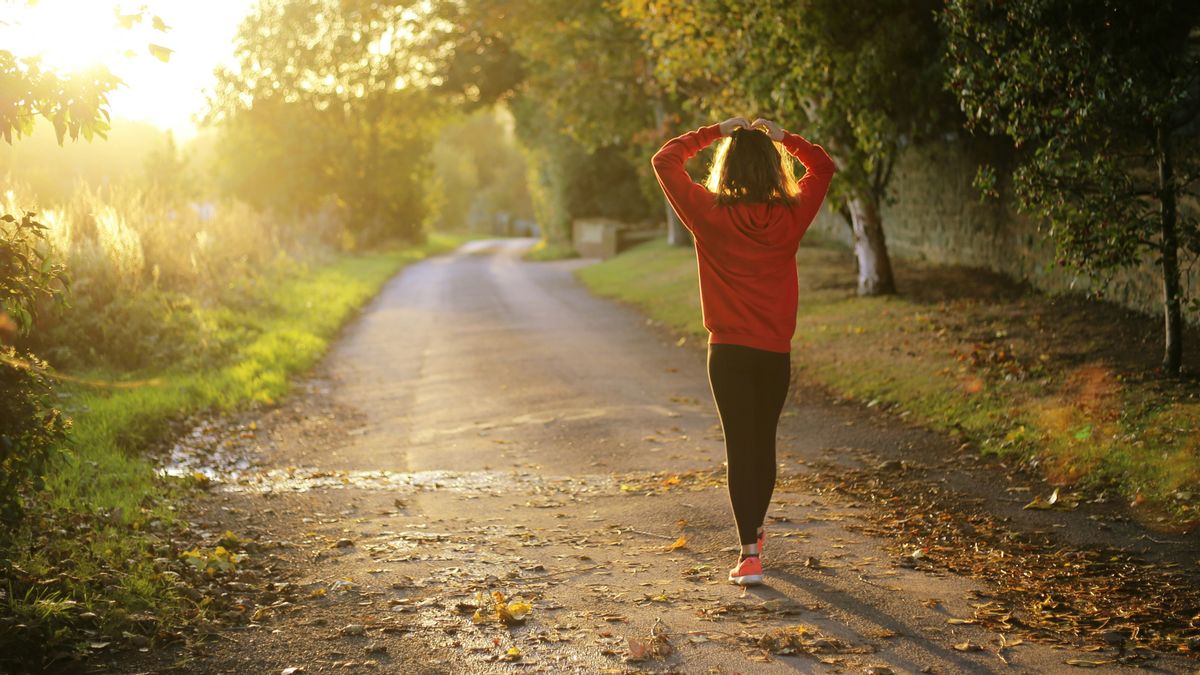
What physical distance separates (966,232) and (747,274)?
1437 cm

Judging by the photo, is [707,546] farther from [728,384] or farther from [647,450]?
[647,450]

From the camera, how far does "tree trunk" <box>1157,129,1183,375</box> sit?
1004 cm

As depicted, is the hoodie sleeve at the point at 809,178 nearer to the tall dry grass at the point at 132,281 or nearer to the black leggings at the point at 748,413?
the black leggings at the point at 748,413

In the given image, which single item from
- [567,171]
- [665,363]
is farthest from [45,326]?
[567,171]

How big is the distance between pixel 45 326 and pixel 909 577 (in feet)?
34.5

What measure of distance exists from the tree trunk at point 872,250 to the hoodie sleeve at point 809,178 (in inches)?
482

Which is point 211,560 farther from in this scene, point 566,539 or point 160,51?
point 160,51

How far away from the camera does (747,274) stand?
576 centimetres

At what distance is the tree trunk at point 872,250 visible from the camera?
719 inches

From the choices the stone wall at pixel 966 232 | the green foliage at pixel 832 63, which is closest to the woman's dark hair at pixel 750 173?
the stone wall at pixel 966 232

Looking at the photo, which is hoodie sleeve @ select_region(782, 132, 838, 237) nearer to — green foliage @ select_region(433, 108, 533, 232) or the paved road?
the paved road

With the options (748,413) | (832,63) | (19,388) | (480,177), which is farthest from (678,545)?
(480,177)

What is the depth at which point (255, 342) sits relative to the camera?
16.2 m

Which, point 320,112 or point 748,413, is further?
point 320,112
